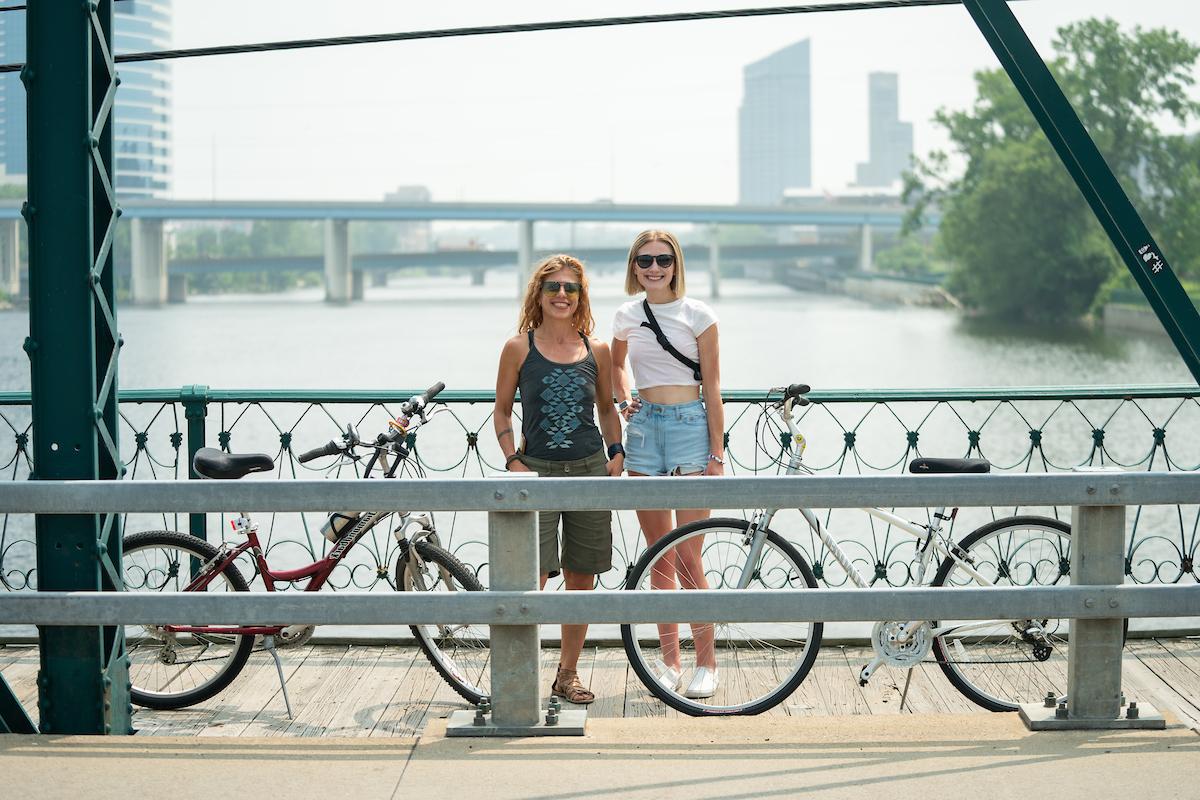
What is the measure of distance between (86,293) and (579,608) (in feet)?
6.27

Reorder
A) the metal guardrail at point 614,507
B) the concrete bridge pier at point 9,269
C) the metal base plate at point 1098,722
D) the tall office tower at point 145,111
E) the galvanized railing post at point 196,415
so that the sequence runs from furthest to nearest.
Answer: the tall office tower at point 145,111
the concrete bridge pier at point 9,269
the galvanized railing post at point 196,415
the metal base plate at point 1098,722
the metal guardrail at point 614,507

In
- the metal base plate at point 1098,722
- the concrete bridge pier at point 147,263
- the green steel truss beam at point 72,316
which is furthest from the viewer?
the concrete bridge pier at point 147,263

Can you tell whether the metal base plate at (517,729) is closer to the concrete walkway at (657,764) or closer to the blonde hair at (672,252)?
the concrete walkway at (657,764)

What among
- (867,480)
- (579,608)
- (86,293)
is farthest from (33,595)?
(867,480)

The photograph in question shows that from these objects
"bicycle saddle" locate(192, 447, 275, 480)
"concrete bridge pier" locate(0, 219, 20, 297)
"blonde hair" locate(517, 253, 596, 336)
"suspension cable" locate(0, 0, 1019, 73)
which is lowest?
"bicycle saddle" locate(192, 447, 275, 480)

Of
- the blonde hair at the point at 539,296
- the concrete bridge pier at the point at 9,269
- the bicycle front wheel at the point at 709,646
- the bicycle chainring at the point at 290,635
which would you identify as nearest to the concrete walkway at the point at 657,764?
the bicycle front wheel at the point at 709,646

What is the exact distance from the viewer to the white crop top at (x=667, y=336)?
18.2 ft

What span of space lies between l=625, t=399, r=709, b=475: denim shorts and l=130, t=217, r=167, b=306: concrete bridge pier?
6898 centimetres

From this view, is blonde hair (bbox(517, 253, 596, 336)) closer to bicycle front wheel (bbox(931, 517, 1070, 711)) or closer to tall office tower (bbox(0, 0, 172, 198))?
bicycle front wheel (bbox(931, 517, 1070, 711))

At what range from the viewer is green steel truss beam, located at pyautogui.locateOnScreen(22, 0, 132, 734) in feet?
15.4

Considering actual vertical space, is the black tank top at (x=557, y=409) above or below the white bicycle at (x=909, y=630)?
above

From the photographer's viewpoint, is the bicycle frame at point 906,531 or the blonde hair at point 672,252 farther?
the blonde hair at point 672,252

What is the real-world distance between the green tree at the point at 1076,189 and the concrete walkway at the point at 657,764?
58.5 m

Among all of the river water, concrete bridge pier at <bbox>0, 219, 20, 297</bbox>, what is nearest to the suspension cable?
the river water
